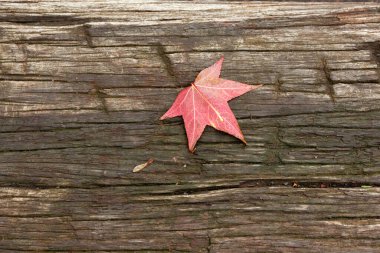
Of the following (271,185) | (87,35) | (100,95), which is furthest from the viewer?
(87,35)

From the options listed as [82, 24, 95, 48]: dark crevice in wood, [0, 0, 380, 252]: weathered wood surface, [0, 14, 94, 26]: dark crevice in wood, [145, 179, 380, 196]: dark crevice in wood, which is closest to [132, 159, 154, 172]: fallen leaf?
[0, 0, 380, 252]: weathered wood surface

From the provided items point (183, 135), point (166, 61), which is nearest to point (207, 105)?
point (183, 135)

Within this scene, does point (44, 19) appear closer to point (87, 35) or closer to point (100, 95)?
point (87, 35)

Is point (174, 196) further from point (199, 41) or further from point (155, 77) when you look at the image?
point (199, 41)

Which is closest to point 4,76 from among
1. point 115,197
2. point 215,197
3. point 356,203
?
point 115,197

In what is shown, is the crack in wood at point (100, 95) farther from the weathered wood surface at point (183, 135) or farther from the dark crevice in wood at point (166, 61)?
the dark crevice in wood at point (166, 61)
